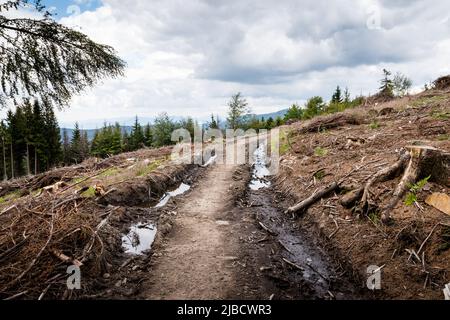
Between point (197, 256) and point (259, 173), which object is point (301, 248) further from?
point (259, 173)

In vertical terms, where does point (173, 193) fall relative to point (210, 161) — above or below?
below

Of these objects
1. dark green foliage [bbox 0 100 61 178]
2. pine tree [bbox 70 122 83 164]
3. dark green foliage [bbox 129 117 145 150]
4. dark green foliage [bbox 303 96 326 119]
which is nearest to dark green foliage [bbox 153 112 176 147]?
dark green foliage [bbox 129 117 145 150]

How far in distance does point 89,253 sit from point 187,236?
224cm

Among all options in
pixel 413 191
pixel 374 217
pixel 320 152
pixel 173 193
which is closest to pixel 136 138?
pixel 173 193

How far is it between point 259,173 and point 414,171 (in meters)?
8.43

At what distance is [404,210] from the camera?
5914mm

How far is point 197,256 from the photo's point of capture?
235 inches

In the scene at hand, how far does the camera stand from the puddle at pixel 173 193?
9.78 m

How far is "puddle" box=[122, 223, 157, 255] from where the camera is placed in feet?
21.0

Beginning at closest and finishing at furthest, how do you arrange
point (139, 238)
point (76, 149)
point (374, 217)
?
point (374, 217) < point (139, 238) < point (76, 149)

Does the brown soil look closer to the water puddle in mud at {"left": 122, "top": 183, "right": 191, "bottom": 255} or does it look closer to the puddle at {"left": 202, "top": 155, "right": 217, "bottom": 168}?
the water puddle in mud at {"left": 122, "top": 183, "right": 191, "bottom": 255}

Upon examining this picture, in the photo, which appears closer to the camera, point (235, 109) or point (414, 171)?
point (414, 171)

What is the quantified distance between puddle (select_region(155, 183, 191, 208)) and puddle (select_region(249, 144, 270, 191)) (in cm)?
263
